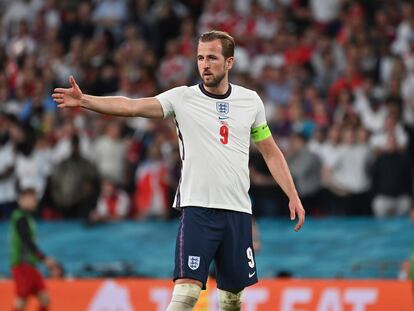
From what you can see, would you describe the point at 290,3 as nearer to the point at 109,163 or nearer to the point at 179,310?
the point at 109,163

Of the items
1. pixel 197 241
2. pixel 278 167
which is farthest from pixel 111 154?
pixel 197 241

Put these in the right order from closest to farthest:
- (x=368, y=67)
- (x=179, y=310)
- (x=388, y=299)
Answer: (x=179, y=310), (x=388, y=299), (x=368, y=67)

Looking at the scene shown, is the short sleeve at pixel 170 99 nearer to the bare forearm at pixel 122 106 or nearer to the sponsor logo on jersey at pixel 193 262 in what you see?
the bare forearm at pixel 122 106

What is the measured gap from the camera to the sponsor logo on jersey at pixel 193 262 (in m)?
8.78

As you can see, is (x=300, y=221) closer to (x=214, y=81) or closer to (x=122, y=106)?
(x=214, y=81)

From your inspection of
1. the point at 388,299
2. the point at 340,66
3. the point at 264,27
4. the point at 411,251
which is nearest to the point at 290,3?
the point at 264,27

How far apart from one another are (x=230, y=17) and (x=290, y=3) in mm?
1165

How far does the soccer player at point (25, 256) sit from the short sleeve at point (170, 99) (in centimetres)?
713

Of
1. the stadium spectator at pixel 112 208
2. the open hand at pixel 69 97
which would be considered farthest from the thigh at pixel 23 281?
the open hand at pixel 69 97

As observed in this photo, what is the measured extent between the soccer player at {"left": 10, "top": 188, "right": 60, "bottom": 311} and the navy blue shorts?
276 inches

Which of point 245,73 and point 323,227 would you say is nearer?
point 323,227

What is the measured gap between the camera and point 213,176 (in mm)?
8969

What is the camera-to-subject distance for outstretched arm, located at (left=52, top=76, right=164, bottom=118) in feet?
27.3

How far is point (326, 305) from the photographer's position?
15523 millimetres
